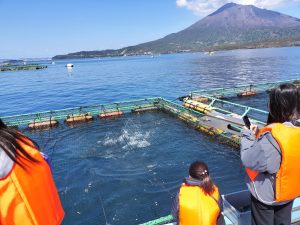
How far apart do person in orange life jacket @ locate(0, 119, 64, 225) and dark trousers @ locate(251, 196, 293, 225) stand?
95.1 inches

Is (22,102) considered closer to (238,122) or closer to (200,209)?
(238,122)

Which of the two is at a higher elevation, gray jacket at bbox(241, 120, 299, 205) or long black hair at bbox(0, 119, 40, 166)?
long black hair at bbox(0, 119, 40, 166)

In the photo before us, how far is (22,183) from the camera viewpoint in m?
1.93

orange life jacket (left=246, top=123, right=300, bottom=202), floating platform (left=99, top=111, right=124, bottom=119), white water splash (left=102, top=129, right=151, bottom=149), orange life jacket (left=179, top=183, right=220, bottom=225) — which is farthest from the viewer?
floating platform (left=99, top=111, right=124, bottom=119)

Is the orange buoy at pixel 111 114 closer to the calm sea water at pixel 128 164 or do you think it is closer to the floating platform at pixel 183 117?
the floating platform at pixel 183 117

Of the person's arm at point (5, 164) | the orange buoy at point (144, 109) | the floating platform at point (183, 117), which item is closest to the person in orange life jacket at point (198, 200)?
the person's arm at point (5, 164)

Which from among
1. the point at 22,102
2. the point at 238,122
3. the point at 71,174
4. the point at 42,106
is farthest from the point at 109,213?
the point at 22,102

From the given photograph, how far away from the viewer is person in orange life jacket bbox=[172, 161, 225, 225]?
10.9 feet

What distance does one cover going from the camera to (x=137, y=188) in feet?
33.9

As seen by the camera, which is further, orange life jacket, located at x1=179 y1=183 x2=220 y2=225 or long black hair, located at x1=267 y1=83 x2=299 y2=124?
orange life jacket, located at x1=179 y1=183 x2=220 y2=225

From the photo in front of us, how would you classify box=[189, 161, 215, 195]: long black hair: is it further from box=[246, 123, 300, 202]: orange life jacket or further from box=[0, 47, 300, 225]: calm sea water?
box=[0, 47, 300, 225]: calm sea water

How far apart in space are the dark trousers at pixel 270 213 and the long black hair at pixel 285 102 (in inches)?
42.6

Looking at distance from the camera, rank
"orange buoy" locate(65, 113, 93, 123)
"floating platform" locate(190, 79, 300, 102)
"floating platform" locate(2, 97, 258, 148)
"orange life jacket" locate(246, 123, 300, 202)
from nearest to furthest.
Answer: "orange life jacket" locate(246, 123, 300, 202)
"floating platform" locate(2, 97, 258, 148)
"orange buoy" locate(65, 113, 93, 123)
"floating platform" locate(190, 79, 300, 102)

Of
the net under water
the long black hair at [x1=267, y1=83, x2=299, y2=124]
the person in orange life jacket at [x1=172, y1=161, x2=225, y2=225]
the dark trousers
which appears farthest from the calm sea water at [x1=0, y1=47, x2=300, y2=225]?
the long black hair at [x1=267, y1=83, x2=299, y2=124]
